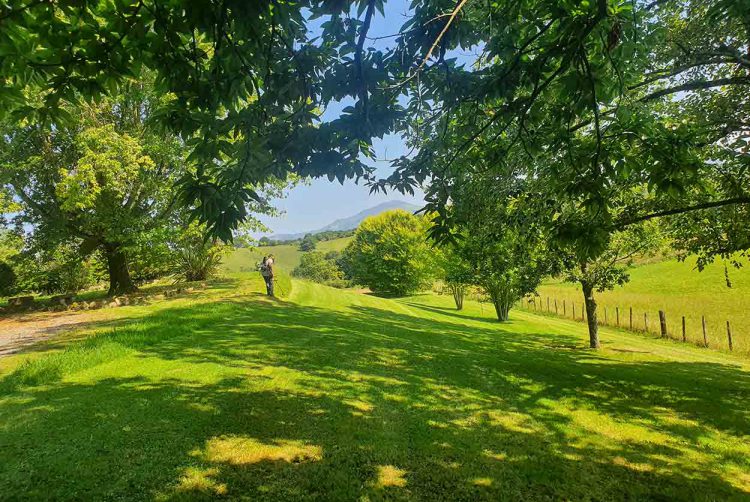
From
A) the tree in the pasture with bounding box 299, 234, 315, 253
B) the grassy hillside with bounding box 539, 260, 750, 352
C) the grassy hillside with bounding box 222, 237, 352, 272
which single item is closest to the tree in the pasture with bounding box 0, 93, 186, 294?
the grassy hillside with bounding box 539, 260, 750, 352

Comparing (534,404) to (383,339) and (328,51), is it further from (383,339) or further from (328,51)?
(328,51)

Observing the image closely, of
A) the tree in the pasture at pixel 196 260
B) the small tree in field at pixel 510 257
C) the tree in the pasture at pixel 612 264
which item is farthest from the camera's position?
the tree in the pasture at pixel 196 260

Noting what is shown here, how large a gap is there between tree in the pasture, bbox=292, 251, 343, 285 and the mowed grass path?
78898 millimetres

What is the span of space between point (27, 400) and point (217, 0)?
6.35 meters

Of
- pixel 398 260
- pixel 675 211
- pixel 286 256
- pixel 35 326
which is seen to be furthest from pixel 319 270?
pixel 675 211

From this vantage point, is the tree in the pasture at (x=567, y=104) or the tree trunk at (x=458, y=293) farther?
the tree trunk at (x=458, y=293)

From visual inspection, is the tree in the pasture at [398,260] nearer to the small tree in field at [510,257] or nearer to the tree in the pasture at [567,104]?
the small tree in field at [510,257]

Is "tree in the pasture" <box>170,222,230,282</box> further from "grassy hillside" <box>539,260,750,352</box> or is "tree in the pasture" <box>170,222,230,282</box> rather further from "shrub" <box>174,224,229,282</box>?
"grassy hillside" <box>539,260,750,352</box>

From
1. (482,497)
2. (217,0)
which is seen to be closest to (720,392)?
(482,497)

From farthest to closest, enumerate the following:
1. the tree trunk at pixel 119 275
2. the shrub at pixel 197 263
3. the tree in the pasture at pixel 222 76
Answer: the shrub at pixel 197 263 → the tree trunk at pixel 119 275 → the tree in the pasture at pixel 222 76

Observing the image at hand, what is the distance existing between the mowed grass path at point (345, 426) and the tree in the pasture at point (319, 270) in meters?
78.9

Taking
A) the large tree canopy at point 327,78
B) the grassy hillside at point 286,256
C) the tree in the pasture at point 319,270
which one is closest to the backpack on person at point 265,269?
the large tree canopy at point 327,78

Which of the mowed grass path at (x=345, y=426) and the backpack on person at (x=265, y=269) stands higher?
the backpack on person at (x=265, y=269)

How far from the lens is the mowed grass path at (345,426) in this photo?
3900 millimetres
